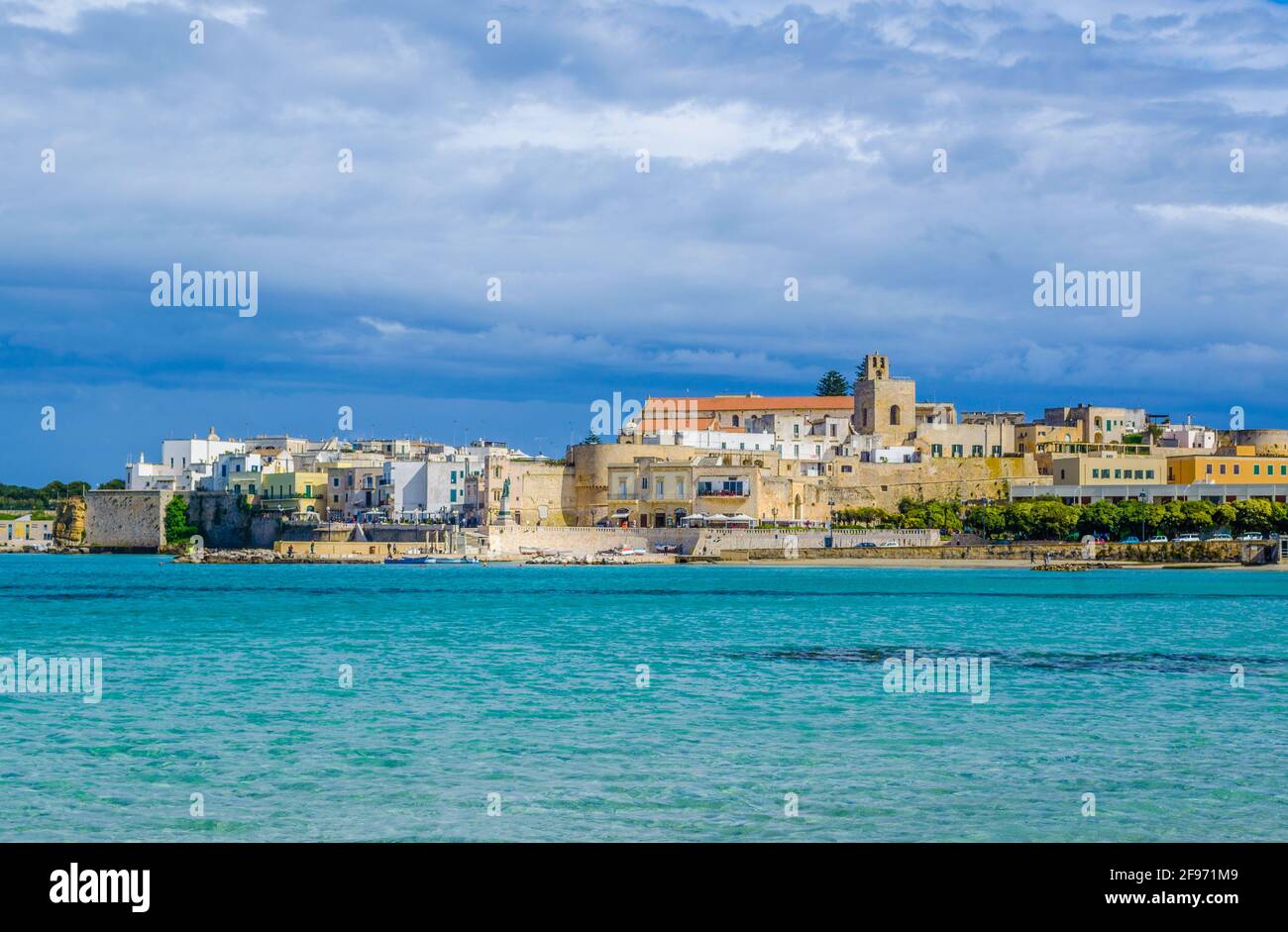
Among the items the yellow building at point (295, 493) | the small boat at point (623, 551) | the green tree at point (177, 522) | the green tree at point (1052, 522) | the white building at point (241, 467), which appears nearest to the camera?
the green tree at point (1052, 522)

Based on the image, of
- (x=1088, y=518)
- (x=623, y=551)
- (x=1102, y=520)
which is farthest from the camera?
(x=623, y=551)

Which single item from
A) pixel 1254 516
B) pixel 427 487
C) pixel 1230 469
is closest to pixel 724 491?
pixel 427 487

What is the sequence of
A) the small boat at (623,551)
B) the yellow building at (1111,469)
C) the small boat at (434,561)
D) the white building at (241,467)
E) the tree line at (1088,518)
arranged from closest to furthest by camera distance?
the tree line at (1088,518)
the small boat at (434,561)
the small boat at (623,551)
the yellow building at (1111,469)
the white building at (241,467)

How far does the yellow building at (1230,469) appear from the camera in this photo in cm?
7100

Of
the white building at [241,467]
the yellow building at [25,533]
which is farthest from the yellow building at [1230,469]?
the yellow building at [25,533]

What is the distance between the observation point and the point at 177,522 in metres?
80.9

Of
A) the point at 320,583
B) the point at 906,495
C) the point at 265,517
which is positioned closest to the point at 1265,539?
the point at 906,495

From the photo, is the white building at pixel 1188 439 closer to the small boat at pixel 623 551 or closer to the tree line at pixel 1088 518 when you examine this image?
the tree line at pixel 1088 518

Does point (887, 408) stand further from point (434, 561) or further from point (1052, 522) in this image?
point (434, 561)

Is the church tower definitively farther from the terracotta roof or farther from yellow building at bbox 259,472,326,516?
yellow building at bbox 259,472,326,516

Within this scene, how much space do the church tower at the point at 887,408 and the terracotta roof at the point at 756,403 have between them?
145 cm

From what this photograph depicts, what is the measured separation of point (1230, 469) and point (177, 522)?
54786 millimetres

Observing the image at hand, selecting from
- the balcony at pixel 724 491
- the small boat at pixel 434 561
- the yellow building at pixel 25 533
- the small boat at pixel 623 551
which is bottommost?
the small boat at pixel 434 561

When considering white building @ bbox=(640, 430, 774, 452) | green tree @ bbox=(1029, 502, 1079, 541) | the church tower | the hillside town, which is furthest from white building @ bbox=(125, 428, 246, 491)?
green tree @ bbox=(1029, 502, 1079, 541)
